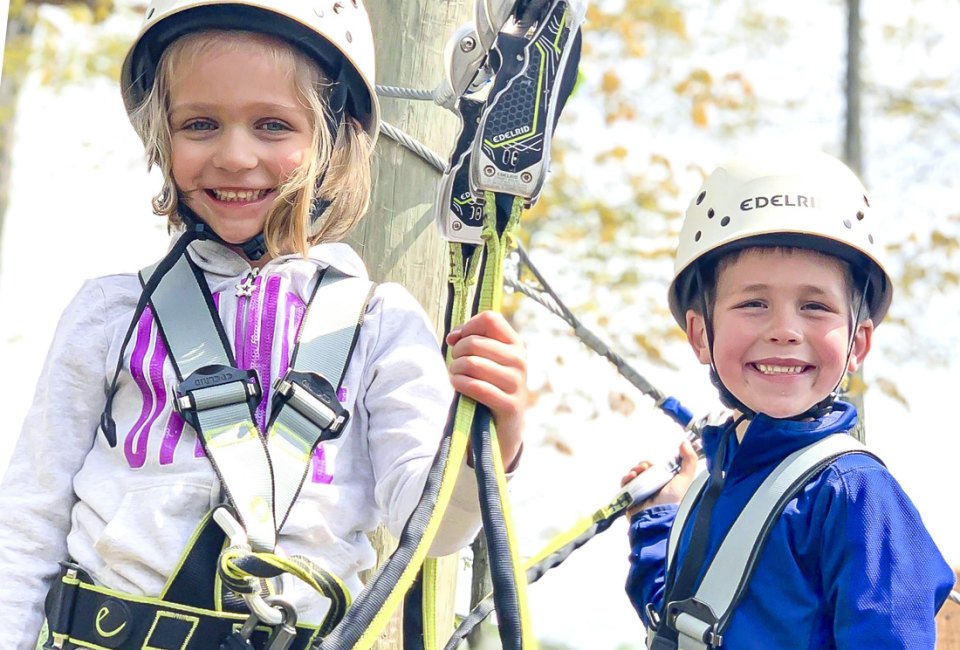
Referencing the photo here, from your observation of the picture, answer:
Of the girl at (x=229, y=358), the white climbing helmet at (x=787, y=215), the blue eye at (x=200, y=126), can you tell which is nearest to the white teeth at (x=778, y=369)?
the white climbing helmet at (x=787, y=215)

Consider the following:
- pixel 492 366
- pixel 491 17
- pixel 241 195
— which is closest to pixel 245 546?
pixel 492 366

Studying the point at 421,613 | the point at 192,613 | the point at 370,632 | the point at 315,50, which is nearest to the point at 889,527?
the point at 421,613

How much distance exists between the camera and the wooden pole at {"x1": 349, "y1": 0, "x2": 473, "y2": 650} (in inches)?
114

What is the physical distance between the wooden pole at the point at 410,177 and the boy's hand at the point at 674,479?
18.4 inches

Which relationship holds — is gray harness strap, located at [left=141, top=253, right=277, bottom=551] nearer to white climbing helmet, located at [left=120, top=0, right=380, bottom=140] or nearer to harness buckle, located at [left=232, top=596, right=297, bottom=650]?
harness buckle, located at [left=232, top=596, right=297, bottom=650]

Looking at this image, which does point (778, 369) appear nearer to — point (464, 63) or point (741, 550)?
point (741, 550)

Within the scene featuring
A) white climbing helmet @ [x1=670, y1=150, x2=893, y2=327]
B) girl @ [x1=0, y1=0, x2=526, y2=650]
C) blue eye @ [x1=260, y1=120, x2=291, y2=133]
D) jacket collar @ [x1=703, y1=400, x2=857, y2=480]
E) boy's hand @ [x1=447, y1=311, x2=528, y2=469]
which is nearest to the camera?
boy's hand @ [x1=447, y1=311, x2=528, y2=469]

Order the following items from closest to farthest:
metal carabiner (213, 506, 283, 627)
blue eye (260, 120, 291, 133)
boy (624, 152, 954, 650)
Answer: metal carabiner (213, 506, 283, 627)
boy (624, 152, 954, 650)
blue eye (260, 120, 291, 133)

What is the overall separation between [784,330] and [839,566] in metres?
0.51

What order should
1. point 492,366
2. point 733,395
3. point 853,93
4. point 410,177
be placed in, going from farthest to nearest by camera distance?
point 853,93 → point 410,177 → point 733,395 → point 492,366

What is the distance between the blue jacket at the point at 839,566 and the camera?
2.21m

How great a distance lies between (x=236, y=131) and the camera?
2.35 metres

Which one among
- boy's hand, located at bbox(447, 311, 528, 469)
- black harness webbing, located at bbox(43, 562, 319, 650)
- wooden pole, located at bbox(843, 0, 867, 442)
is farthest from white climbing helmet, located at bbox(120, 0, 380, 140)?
wooden pole, located at bbox(843, 0, 867, 442)

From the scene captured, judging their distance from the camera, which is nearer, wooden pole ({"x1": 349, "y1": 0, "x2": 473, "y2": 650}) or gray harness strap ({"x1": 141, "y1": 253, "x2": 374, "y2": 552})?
gray harness strap ({"x1": 141, "y1": 253, "x2": 374, "y2": 552})
